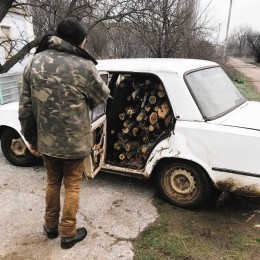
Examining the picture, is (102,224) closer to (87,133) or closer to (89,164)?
(89,164)

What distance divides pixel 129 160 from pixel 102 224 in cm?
101

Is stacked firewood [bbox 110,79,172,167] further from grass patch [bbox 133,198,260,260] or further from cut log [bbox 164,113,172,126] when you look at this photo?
grass patch [bbox 133,198,260,260]

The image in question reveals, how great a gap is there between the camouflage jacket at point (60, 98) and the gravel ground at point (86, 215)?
943mm

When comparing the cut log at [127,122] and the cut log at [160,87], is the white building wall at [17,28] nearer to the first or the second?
the cut log at [127,122]

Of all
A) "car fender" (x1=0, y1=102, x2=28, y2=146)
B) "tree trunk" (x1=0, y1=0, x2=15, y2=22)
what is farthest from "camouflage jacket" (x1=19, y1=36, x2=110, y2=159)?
"tree trunk" (x1=0, y1=0, x2=15, y2=22)

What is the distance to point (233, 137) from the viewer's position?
11.1 feet

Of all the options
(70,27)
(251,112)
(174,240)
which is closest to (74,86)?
(70,27)

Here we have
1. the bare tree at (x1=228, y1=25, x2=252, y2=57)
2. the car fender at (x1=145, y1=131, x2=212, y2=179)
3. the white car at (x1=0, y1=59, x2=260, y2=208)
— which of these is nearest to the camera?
the white car at (x1=0, y1=59, x2=260, y2=208)

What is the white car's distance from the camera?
3.45m

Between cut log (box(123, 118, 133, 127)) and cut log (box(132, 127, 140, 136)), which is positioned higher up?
cut log (box(123, 118, 133, 127))

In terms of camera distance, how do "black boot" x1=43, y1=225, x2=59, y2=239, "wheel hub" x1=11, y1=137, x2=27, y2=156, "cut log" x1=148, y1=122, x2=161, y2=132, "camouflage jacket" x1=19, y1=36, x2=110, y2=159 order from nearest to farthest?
"camouflage jacket" x1=19, y1=36, x2=110, y2=159 → "black boot" x1=43, y1=225, x2=59, y2=239 → "cut log" x1=148, y1=122, x2=161, y2=132 → "wheel hub" x1=11, y1=137, x2=27, y2=156

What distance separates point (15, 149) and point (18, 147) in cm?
7

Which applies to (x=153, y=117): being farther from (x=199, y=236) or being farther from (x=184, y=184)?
(x=199, y=236)

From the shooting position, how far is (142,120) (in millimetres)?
4238
